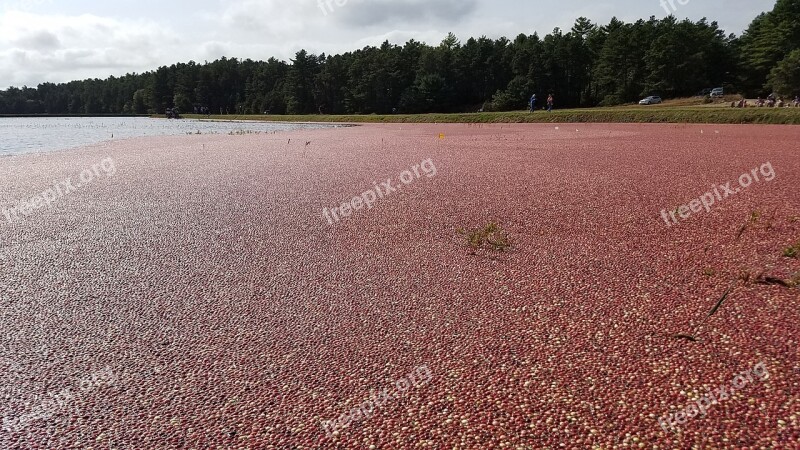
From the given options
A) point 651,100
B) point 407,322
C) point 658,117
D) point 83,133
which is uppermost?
point 651,100

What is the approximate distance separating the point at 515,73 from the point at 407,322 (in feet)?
264

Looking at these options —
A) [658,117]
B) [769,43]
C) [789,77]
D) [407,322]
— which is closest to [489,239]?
[407,322]

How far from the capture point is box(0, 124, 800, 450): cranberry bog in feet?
9.39

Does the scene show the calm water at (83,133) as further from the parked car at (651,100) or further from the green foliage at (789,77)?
the green foliage at (789,77)

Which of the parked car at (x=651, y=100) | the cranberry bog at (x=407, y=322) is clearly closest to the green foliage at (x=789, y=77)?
the parked car at (x=651, y=100)

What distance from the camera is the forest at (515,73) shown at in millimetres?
67938

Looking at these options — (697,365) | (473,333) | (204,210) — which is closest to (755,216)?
(697,365)

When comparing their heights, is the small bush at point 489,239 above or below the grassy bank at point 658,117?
below

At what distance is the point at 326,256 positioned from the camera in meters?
5.93

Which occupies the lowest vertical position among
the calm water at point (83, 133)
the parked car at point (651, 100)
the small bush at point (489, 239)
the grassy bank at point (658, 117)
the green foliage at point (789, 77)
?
the small bush at point (489, 239)

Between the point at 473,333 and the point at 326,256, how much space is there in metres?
2.49

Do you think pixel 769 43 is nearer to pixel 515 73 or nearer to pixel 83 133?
pixel 515 73

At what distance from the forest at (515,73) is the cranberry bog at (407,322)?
5685cm

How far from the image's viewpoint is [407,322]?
4.14 metres
